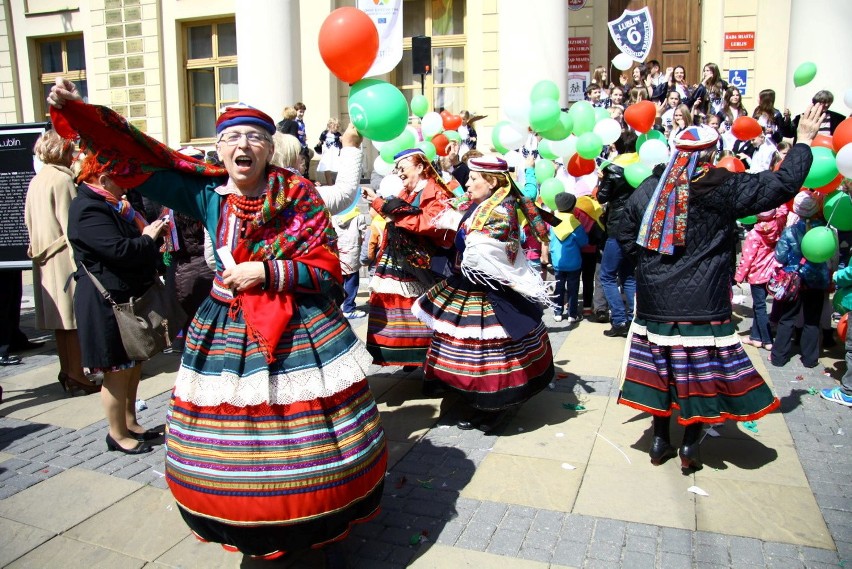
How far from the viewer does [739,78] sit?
1336 cm

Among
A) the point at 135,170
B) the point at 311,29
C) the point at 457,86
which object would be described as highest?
the point at 311,29

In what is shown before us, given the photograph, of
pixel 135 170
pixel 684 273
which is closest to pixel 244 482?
pixel 135 170

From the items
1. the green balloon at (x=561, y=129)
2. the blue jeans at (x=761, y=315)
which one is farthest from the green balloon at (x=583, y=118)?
the blue jeans at (x=761, y=315)

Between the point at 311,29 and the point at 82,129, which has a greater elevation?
the point at 311,29

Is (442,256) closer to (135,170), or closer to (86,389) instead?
(135,170)

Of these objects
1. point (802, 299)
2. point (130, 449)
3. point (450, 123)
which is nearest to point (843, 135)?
point (802, 299)

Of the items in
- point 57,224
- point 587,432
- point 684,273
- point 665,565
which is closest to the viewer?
point 665,565

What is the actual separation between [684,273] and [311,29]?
12439 mm

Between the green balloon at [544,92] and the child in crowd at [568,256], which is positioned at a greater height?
the green balloon at [544,92]

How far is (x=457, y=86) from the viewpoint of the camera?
48.7 ft

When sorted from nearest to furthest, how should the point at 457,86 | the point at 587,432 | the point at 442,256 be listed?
the point at 587,432 < the point at 442,256 < the point at 457,86

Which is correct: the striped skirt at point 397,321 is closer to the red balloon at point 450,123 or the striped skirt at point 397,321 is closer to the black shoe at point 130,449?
the black shoe at point 130,449

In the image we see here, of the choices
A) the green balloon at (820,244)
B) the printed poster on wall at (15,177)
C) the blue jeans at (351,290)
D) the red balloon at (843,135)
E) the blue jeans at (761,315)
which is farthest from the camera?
the blue jeans at (351,290)

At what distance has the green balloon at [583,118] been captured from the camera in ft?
19.4
